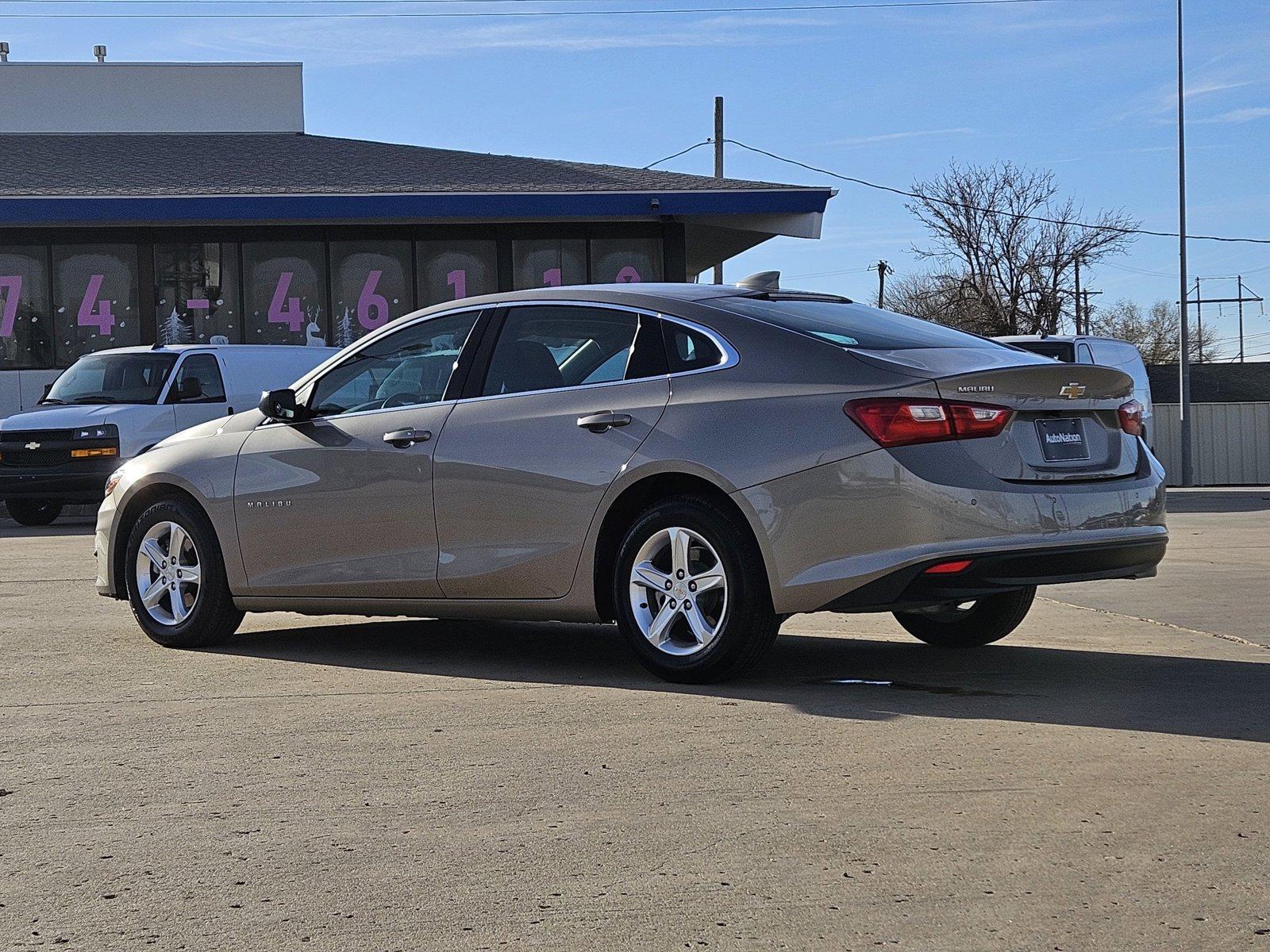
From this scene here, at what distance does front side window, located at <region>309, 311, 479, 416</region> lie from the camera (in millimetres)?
7559

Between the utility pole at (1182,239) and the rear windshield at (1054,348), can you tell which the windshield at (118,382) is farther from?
the utility pole at (1182,239)

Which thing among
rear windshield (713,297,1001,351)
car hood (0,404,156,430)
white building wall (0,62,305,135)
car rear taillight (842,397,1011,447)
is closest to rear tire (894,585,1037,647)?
rear windshield (713,297,1001,351)

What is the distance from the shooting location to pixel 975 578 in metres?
6.15

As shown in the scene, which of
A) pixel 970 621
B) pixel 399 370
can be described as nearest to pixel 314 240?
pixel 399 370

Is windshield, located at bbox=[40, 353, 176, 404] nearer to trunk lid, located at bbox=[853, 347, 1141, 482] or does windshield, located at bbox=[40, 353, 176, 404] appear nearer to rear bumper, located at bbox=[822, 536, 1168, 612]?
trunk lid, located at bbox=[853, 347, 1141, 482]

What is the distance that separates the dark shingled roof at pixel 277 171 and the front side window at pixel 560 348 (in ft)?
61.4

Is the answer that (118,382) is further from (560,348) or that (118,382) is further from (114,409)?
(560,348)

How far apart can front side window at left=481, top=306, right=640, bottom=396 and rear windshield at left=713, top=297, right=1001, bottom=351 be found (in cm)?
47

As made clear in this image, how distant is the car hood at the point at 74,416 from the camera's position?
59.2 ft

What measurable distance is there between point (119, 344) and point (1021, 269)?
3936 centimetres

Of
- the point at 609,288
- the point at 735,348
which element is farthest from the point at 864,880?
the point at 609,288

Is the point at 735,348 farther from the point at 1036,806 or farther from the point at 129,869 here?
the point at 129,869

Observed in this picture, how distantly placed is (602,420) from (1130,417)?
212 cm

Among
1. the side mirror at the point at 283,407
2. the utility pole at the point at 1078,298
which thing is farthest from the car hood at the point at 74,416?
the utility pole at the point at 1078,298
